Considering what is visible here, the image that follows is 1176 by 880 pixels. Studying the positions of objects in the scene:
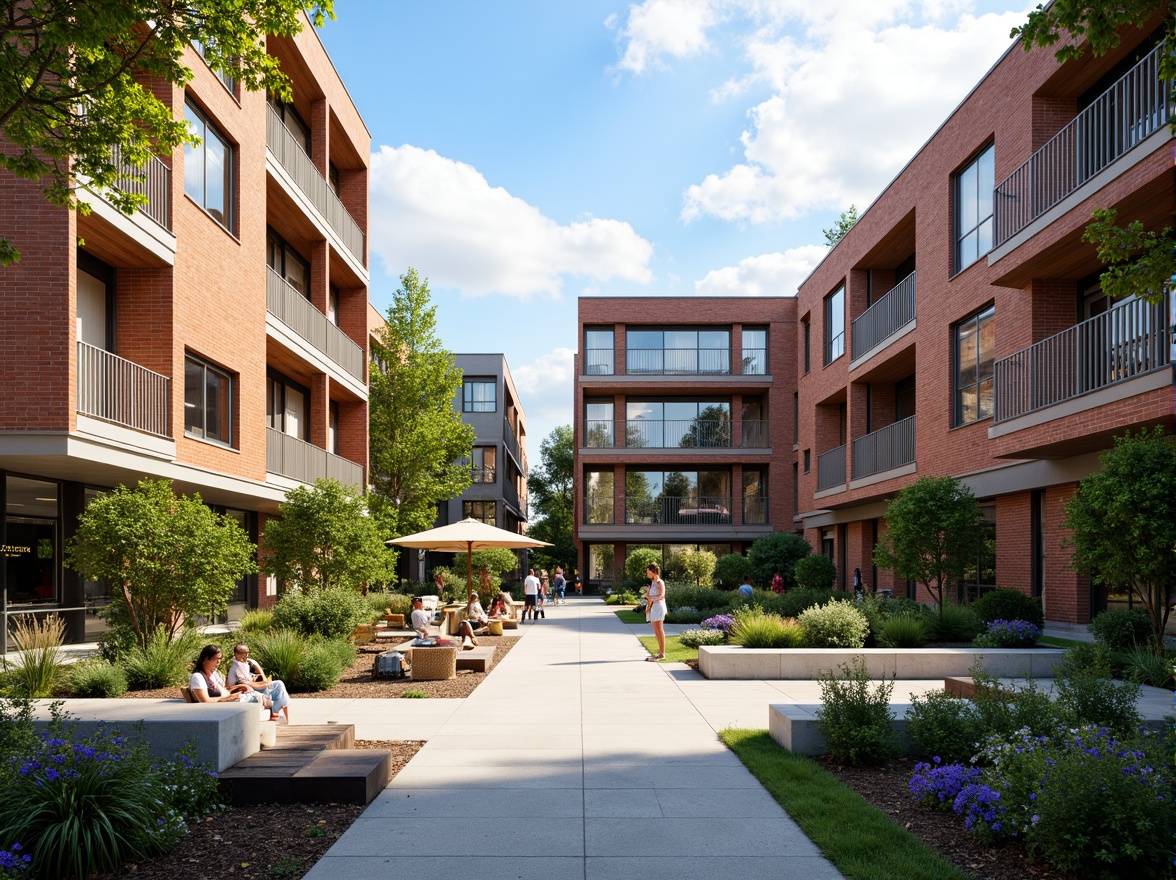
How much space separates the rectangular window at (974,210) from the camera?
2130 cm

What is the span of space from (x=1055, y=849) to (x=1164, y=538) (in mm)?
8312

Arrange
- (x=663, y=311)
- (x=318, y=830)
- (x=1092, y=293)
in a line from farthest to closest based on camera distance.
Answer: (x=663, y=311) → (x=1092, y=293) → (x=318, y=830)

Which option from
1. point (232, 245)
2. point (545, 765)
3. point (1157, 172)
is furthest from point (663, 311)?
point (545, 765)

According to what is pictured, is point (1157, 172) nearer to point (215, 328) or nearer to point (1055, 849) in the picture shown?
point (1055, 849)

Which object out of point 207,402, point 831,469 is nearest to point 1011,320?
point 831,469

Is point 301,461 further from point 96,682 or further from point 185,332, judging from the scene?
point 96,682

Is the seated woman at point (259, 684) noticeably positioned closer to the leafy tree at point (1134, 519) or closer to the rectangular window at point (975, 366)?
the leafy tree at point (1134, 519)

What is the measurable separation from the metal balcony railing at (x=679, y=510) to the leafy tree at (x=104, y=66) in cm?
3598

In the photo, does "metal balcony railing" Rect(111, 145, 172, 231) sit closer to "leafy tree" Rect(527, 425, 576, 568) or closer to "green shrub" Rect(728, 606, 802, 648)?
"green shrub" Rect(728, 606, 802, 648)

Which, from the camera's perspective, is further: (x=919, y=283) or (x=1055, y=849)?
(x=919, y=283)

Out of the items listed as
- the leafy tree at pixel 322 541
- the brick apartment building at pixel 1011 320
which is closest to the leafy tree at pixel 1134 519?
the brick apartment building at pixel 1011 320

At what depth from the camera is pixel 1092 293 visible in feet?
60.1

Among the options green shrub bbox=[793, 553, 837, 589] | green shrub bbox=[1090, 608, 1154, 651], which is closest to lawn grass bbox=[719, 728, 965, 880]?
green shrub bbox=[1090, 608, 1154, 651]

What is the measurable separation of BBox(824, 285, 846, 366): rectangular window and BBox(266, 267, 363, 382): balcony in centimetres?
1679
